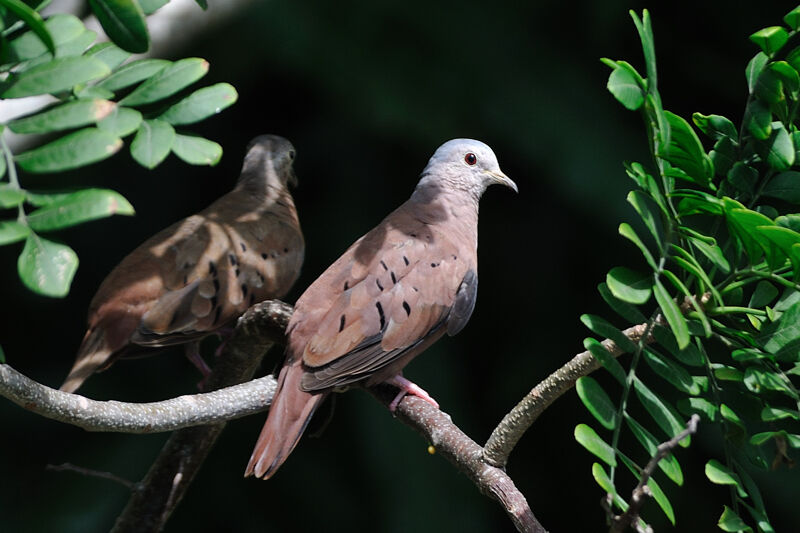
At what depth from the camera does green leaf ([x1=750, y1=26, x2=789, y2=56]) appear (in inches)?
42.0

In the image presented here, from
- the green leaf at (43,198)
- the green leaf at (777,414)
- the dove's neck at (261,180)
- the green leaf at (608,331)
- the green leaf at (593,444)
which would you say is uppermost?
the green leaf at (43,198)

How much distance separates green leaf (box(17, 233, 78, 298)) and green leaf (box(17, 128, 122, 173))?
76mm

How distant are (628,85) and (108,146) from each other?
21.1 inches

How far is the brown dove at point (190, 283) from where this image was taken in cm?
216

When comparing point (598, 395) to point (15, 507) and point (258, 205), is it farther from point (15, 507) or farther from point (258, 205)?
point (15, 507)

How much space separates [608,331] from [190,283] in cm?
135

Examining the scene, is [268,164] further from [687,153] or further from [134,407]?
[687,153]

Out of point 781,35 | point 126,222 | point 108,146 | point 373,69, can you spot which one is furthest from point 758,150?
point 126,222

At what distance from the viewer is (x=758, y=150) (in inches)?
46.3

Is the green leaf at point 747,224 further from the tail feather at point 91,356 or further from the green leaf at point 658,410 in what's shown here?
the tail feather at point 91,356

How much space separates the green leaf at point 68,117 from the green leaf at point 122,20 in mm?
92

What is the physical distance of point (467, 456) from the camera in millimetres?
1469

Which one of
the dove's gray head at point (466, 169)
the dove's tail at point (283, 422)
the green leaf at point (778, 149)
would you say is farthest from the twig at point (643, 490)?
the dove's gray head at point (466, 169)

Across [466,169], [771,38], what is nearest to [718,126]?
[771,38]
